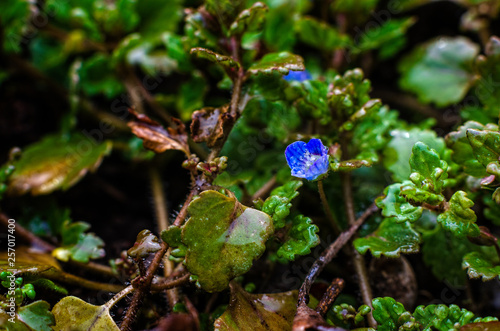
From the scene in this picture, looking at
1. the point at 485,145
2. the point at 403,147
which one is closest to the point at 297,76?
the point at 403,147

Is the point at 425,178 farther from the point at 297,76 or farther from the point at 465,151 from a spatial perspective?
the point at 297,76

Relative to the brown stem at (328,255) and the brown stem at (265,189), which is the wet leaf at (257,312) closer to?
the brown stem at (328,255)

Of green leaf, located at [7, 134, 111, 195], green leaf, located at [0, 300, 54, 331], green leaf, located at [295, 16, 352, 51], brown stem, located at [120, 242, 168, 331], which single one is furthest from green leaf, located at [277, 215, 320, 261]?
green leaf, located at [295, 16, 352, 51]

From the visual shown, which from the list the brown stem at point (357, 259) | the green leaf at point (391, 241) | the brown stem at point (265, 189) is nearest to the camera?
the green leaf at point (391, 241)

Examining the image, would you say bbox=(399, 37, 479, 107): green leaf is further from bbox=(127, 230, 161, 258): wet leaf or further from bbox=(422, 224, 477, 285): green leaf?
bbox=(127, 230, 161, 258): wet leaf

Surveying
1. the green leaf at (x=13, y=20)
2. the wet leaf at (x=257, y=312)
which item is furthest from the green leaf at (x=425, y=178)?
the green leaf at (x=13, y=20)

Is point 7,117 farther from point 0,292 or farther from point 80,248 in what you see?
point 0,292
